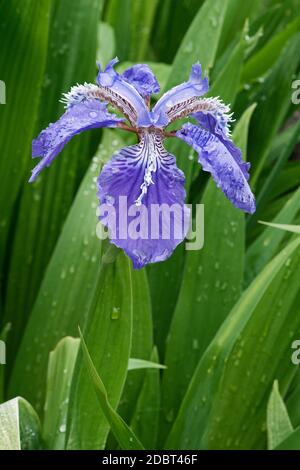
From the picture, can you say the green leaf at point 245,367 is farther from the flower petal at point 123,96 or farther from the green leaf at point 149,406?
the flower petal at point 123,96

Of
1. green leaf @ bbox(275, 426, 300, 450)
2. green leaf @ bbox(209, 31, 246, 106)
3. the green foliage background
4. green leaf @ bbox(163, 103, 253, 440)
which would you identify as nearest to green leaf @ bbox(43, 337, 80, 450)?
the green foliage background

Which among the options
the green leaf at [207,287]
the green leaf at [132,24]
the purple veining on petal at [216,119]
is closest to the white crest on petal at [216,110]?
the purple veining on petal at [216,119]

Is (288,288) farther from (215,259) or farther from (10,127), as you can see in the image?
(10,127)

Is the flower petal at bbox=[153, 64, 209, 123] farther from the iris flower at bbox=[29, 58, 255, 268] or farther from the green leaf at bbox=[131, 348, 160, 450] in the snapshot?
the green leaf at bbox=[131, 348, 160, 450]

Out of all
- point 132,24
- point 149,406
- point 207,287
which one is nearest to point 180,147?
point 207,287

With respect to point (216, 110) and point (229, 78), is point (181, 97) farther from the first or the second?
point (229, 78)
